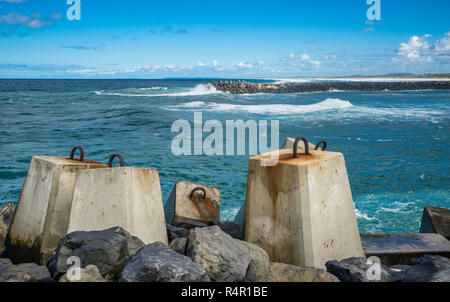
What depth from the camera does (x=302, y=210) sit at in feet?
10.4

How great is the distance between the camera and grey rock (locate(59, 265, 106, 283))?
2525 mm


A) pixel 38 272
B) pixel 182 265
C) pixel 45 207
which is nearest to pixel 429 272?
pixel 182 265

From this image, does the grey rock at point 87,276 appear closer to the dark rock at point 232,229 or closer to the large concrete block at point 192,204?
the dark rock at point 232,229

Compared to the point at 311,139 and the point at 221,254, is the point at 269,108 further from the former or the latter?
the point at 221,254

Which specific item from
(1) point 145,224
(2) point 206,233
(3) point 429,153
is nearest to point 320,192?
(2) point 206,233

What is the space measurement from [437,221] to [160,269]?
136 inches

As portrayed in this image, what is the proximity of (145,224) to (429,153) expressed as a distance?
11.1m

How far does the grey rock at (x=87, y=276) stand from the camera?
99.4 inches

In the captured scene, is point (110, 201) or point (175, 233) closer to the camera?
point (110, 201)

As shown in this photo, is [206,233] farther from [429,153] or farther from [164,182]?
[429,153]

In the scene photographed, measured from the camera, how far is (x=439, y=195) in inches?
320

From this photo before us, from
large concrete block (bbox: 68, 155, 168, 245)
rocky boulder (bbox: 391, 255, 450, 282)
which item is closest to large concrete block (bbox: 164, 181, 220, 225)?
large concrete block (bbox: 68, 155, 168, 245)

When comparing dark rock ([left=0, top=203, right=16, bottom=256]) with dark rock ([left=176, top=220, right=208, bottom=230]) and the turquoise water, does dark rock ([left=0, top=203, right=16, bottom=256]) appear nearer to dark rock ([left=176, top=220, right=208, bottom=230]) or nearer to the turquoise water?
dark rock ([left=176, top=220, right=208, bottom=230])
